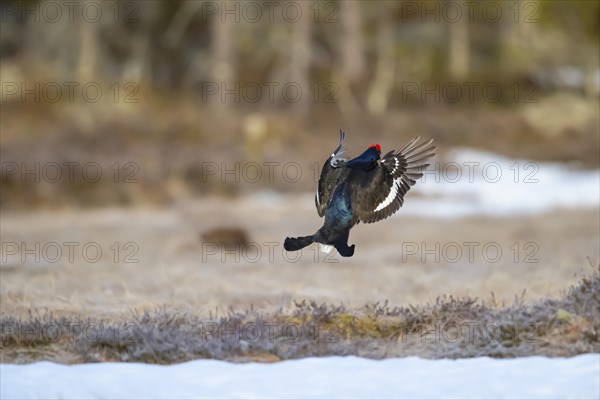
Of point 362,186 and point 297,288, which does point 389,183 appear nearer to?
point 362,186

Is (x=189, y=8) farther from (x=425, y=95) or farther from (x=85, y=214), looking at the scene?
(x=85, y=214)

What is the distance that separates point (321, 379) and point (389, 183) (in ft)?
4.80

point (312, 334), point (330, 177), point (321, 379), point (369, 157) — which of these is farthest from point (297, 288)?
point (369, 157)

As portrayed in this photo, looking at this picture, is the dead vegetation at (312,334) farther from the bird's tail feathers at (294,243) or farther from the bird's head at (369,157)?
the bird's head at (369,157)

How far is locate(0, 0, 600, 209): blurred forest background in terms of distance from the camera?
20406mm

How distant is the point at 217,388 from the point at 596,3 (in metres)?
23.3

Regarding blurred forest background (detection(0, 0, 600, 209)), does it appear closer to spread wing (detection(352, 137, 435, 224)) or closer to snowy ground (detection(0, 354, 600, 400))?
snowy ground (detection(0, 354, 600, 400))

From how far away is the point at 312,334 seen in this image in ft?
20.2

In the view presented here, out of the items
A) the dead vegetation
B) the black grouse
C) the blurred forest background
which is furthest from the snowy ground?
the blurred forest background

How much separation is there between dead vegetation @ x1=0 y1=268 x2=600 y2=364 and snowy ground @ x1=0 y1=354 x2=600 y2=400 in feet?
0.47

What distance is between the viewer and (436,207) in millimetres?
17531

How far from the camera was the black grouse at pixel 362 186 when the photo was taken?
479cm

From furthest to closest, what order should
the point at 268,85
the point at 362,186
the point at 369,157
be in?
the point at 268,85, the point at 362,186, the point at 369,157

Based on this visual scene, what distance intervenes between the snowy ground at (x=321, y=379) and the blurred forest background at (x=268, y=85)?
41.0 ft
